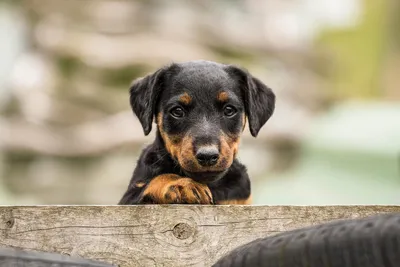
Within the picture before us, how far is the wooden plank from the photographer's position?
2.60 metres

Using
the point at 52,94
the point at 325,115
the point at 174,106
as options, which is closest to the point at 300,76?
the point at 325,115

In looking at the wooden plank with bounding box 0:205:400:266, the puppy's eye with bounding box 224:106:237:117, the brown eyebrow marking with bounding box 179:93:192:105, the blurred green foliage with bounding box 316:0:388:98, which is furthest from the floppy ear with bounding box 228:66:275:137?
the blurred green foliage with bounding box 316:0:388:98

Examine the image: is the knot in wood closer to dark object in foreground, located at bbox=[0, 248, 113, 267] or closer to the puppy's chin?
dark object in foreground, located at bbox=[0, 248, 113, 267]

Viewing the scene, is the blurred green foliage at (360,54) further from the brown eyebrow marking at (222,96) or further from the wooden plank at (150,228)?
the wooden plank at (150,228)

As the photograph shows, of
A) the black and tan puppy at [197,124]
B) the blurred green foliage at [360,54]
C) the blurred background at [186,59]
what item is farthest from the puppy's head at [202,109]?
the blurred green foliage at [360,54]

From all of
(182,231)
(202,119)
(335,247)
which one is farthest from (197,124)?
(335,247)

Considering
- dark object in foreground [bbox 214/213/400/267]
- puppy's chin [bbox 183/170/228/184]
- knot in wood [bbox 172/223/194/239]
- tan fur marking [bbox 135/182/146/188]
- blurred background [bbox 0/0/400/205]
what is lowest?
dark object in foreground [bbox 214/213/400/267]

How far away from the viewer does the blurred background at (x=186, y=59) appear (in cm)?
1142

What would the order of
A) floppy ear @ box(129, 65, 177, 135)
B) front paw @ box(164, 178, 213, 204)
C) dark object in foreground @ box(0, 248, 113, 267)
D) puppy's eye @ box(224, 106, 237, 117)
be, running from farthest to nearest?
floppy ear @ box(129, 65, 177, 135) < puppy's eye @ box(224, 106, 237, 117) < front paw @ box(164, 178, 213, 204) < dark object in foreground @ box(0, 248, 113, 267)

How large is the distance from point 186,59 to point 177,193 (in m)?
8.89

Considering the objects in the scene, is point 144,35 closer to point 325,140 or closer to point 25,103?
point 25,103

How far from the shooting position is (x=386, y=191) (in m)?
11.1

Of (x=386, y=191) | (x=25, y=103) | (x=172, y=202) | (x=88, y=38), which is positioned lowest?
(x=172, y=202)

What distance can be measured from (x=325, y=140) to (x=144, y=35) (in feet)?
9.99
